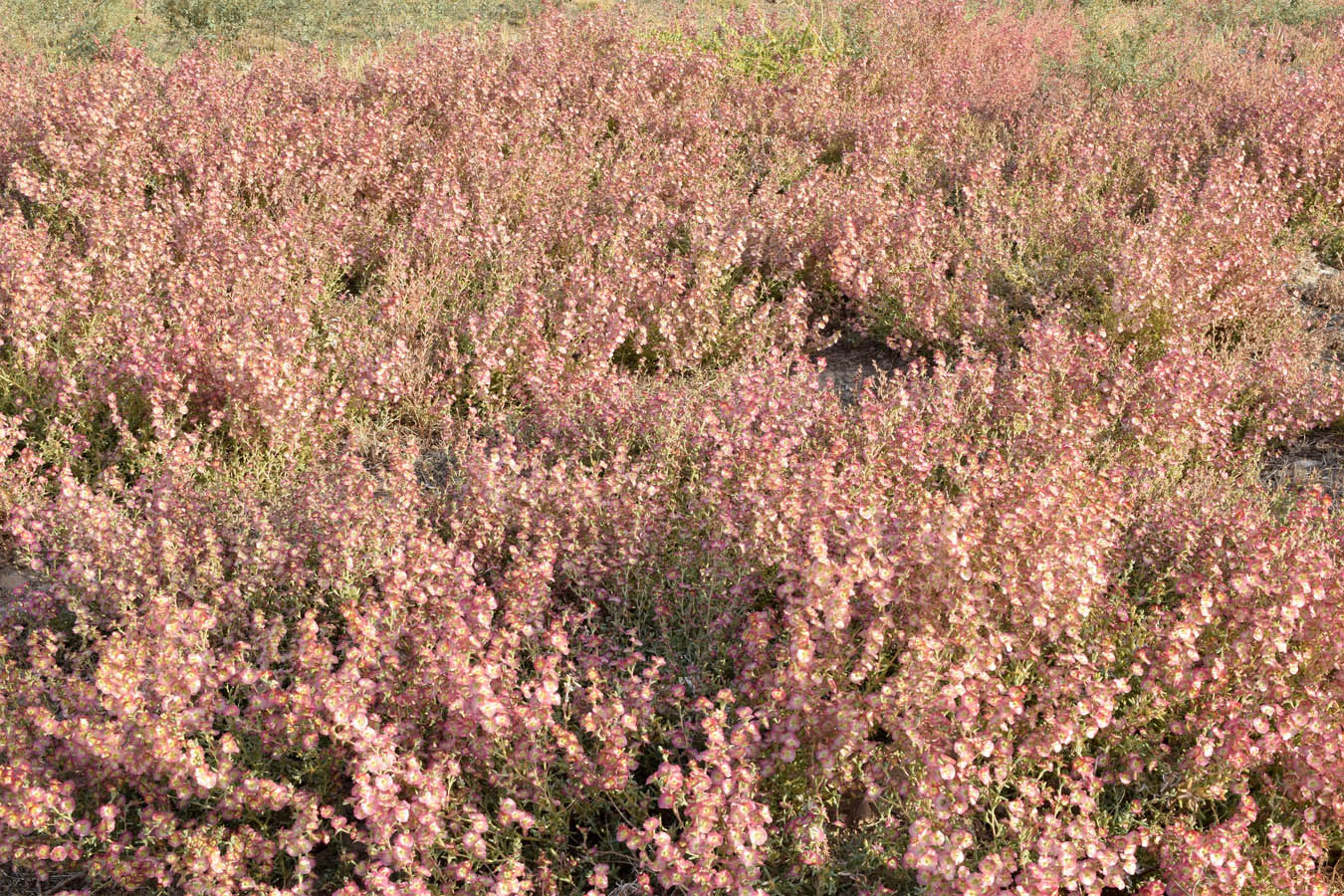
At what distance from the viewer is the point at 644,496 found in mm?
3900

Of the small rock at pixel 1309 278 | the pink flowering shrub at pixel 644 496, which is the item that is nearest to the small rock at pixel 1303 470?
the pink flowering shrub at pixel 644 496

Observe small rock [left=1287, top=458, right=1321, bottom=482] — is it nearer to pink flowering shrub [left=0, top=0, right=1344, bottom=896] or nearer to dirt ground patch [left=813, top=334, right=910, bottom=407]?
pink flowering shrub [left=0, top=0, right=1344, bottom=896]

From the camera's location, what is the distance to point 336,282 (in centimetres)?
561

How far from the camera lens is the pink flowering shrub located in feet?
9.06

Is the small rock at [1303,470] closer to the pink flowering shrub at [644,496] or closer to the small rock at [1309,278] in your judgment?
the pink flowering shrub at [644,496]

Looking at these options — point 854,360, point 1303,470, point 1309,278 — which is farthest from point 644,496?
point 1309,278

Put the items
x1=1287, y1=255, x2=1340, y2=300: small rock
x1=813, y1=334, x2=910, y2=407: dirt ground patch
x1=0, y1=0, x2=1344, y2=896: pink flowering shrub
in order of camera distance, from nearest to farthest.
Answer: x1=0, y1=0, x2=1344, y2=896: pink flowering shrub < x1=813, y1=334, x2=910, y2=407: dirt ground patch < x1=1287, y1=255, x2=1340, y2=300: small rock

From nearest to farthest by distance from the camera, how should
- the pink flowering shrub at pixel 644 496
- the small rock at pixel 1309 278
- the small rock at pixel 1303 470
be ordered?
1. the pink flowering shrub at pixel 644 496
2. the small rock at pixel 1303 470
3. the small rock at pixel 1309 278

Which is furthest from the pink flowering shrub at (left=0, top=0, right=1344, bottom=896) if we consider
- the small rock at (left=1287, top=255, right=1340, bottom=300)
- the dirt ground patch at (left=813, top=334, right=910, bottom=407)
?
the small rock at (left=1287, top=255, right=1340, bottom=300)

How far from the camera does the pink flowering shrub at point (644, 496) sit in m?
2.76

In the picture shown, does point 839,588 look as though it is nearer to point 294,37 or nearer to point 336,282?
point 336,282

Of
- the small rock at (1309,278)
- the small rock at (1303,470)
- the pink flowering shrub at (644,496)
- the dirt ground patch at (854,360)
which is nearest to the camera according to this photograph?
the pink flowering shrub at (644,496)

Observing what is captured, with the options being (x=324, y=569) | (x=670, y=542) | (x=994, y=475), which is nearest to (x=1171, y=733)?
(x=994, y=475)

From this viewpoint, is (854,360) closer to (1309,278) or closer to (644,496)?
(644,496)
